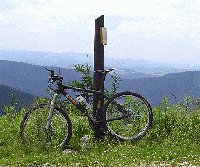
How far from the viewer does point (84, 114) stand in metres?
6.25

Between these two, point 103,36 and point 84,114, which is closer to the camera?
point 84,114

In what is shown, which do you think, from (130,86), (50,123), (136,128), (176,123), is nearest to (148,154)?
(136,128)

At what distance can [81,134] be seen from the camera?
6.73 m

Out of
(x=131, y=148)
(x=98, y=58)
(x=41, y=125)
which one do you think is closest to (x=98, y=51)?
(x=98, y=58)

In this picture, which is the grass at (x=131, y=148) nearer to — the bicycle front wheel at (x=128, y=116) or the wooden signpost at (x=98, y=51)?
the bicycle front wheel at (x=128, y=116)

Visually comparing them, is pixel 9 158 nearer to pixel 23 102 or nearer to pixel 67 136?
pixel 67 136

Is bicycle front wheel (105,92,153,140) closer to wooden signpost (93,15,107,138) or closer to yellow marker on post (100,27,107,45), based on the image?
wooden signpost (93,15,107,138)

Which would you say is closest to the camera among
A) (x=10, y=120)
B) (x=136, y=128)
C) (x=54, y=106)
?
(x=54, y=106)

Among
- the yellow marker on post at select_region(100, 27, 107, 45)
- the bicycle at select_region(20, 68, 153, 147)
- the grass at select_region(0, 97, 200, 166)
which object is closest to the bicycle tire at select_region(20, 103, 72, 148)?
the bicycle at select_region(20, 68, 153, 147)

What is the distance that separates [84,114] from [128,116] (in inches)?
44.2

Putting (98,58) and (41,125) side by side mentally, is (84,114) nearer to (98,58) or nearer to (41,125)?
(41,125)

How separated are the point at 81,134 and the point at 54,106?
1.26 meters

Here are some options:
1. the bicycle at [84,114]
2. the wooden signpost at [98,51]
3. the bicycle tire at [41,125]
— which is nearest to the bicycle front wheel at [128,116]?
the bicycle at [84,114]

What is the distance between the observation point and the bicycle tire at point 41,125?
5980mm
